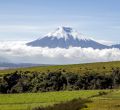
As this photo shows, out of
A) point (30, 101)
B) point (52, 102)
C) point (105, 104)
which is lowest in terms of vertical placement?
point (30, 101)

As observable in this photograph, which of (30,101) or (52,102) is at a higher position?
Result: (52,102)

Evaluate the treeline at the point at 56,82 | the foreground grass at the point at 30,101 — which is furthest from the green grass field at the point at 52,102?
the treeline at the point at 56,82

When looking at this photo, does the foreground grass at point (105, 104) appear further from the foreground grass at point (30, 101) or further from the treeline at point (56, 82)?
the treeline at point (56, 82)

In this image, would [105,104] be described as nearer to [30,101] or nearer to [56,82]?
[30,101]

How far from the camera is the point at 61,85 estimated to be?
140250 millimetres

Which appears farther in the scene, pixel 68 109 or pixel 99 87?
pixel 99 87

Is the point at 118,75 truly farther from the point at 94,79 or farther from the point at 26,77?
the point at 26,77

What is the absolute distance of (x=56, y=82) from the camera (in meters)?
139

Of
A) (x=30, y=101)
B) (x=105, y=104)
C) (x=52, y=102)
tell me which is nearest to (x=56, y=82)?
(x=30, y=101)

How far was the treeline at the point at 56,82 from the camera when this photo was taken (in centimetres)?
13550

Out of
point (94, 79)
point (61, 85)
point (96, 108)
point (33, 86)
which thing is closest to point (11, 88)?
point (33, 86)

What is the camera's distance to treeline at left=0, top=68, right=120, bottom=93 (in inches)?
5335

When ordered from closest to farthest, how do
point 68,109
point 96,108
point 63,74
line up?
point 68,109 → point 96,108 → point 63,74

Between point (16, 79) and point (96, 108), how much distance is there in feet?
312
